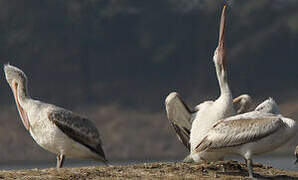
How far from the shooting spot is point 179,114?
18156mm

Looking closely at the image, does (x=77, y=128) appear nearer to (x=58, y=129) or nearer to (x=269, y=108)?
(x=58, y=129)

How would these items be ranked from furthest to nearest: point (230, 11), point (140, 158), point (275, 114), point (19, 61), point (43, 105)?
point (230, 11), point (19, 61), point (140, 158), point (43, 105), point (275, 114)

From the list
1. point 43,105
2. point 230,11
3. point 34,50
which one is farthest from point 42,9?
point 43,105

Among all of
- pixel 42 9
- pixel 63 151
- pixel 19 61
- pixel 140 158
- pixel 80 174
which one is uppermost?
pixel 42 9

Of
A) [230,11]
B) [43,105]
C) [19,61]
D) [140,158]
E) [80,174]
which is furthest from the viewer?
[230,11]

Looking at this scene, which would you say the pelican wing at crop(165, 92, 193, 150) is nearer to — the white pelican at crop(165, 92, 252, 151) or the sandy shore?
the white pelican at crop(165, 92, 252, 151)

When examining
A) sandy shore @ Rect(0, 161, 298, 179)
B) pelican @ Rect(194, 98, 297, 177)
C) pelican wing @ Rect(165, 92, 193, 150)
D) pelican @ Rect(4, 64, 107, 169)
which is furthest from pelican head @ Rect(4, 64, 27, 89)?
pelican @ Rect(194, 98, 297, 177)

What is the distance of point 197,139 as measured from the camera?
639 inches

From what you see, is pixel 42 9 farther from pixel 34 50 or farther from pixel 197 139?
pixel 197 139

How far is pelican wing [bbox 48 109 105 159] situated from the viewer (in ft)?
53.1

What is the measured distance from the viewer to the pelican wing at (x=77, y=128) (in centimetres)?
1617

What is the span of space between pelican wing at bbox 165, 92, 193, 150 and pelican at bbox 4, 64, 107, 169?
1977mm

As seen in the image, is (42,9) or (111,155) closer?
(111,155)

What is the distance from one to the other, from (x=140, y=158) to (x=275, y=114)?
134 m
